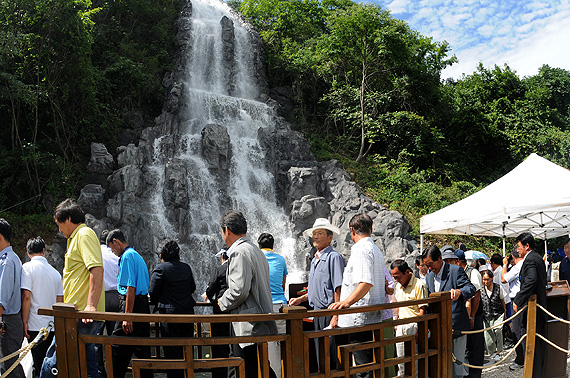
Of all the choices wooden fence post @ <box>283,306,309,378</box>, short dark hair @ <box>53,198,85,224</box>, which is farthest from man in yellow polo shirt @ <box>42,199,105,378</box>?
wooden fence post @ <box>283,306,309,378</box>

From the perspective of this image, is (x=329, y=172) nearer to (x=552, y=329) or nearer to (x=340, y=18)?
(x=340, y=18)

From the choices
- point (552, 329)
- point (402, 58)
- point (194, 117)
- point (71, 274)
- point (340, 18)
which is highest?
point (340, 18)

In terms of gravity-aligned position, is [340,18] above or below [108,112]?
above

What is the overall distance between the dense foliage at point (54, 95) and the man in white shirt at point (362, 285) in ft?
51.3

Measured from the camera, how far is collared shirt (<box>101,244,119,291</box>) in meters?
6.15

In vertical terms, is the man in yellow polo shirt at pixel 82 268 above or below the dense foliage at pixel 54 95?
below

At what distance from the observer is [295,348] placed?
3.98 metres

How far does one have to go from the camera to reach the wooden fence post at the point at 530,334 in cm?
622

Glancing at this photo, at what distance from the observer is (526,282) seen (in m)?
6.20

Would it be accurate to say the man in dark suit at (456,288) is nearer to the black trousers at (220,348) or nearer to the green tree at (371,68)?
the black trousers at (220,348)

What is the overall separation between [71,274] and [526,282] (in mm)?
5516

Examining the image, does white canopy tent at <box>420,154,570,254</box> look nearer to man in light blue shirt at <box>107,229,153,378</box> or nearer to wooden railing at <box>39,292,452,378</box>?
wooden railing at <box>39,292,452,378</box>

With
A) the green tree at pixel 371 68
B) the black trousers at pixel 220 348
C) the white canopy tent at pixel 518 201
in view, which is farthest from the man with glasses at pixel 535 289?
the green tree at pixel 371 68

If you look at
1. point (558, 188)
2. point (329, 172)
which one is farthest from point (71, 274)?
point (329, 172)
